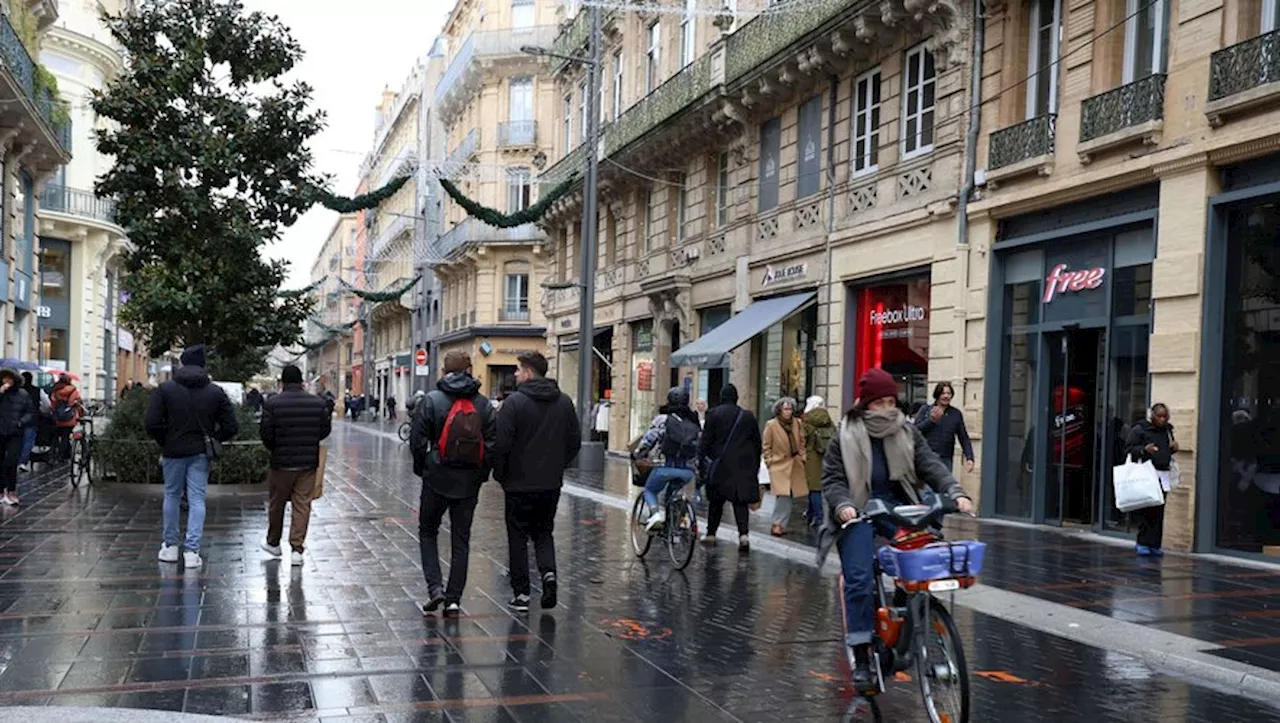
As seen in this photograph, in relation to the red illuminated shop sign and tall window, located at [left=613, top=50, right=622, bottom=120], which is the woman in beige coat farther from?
tall window, located at [left=613, top=50, right=622, bottom=120]

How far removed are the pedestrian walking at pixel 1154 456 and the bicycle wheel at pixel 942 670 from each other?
7185 millimetres

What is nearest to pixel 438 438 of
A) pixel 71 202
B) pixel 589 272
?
pixel 589 272

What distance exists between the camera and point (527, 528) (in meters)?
8.19

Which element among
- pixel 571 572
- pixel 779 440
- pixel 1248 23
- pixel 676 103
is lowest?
pixel 571 572

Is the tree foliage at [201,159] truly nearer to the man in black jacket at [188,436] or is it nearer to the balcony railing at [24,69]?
the balcony railing at [24,69]

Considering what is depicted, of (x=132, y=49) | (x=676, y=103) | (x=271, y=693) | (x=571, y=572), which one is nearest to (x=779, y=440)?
(x=571, y=572)

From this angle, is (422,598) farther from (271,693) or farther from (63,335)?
(63,335)

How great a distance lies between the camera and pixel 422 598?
28.1 ft

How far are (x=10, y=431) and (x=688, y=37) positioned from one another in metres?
17.0

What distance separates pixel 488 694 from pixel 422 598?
283 centimetres

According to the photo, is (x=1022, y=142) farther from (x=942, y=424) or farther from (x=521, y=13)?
(x=521, y=13)

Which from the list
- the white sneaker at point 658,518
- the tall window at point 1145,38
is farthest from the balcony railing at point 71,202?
the tall window at point 1145,38

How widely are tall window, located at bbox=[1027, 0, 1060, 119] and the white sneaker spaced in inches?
297

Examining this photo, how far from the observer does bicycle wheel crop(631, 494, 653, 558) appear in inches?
444
